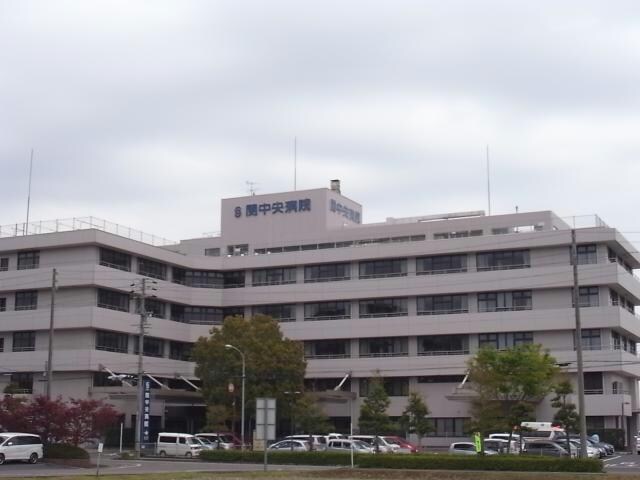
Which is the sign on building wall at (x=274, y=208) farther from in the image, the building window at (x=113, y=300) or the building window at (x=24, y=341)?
the building window at (x=24, y=341)

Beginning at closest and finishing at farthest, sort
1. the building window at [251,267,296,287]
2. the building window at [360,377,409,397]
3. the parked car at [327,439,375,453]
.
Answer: the parked car at [327,439,375,453]
the building window at [360,377,409,397]
the building window at [251,267,296,287]

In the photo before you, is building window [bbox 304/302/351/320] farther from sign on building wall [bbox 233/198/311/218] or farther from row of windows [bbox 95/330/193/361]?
row of windows [bbox 95/330/193/361]

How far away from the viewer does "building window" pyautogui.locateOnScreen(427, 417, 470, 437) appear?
87812 millimetres

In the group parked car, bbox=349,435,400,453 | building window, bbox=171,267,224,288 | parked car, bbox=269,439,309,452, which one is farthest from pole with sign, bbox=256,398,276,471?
building window, bbox=171,267,224,288

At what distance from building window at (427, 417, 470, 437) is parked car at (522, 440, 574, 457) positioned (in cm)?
2342

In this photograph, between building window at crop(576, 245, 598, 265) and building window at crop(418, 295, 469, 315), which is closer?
building window at crop(576, 245, 598, 265)

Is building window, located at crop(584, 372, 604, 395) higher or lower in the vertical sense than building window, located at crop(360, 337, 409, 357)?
lower

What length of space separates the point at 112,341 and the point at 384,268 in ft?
87.3

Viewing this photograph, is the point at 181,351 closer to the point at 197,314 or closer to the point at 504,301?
the point at 197,314

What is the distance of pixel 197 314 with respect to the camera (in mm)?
98375

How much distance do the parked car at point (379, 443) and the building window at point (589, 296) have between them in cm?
2382

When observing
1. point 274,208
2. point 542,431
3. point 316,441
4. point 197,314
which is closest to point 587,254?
point 542,431

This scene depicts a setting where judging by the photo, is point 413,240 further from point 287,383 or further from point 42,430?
point 42,430

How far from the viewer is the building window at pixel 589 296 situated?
84625 mm
